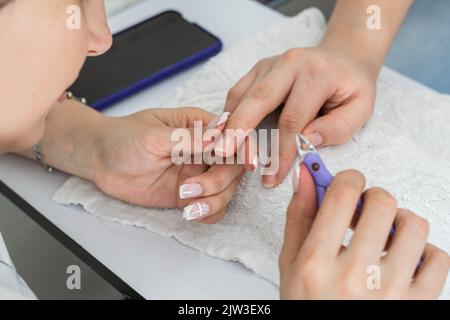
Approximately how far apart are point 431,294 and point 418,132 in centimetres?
35

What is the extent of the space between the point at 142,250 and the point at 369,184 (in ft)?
0.94

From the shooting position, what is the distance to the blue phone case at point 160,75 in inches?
36.6

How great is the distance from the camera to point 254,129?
30.2 inches

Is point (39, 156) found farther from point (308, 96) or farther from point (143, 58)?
point (308, 96)

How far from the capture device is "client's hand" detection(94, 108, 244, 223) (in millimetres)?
717

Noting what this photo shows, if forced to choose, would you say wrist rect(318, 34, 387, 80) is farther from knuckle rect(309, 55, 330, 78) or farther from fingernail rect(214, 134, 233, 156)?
fingernail rect(214, 134, 233, 156)

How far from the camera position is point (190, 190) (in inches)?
28.0

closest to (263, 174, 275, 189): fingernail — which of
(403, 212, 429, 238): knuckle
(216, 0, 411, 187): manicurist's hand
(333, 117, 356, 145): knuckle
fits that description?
(216, 0, 411, 187): manicurist's hand

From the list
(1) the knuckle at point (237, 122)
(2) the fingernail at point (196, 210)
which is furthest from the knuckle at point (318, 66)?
(2) the fingernail at point (196, 210)

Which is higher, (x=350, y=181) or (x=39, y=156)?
(x=350, y=181)

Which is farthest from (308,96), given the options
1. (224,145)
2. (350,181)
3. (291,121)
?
(350,181)

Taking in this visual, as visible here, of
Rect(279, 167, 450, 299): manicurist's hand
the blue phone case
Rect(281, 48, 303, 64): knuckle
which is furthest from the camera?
the blue phone case

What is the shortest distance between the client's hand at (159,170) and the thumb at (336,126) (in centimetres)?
10

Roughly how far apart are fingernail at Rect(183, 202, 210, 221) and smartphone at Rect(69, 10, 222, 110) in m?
0.30
